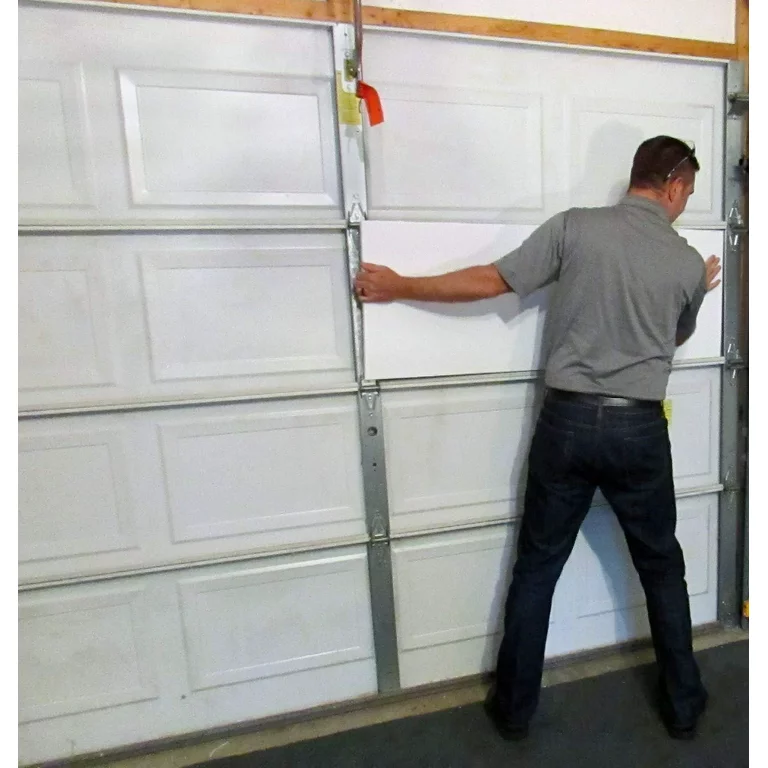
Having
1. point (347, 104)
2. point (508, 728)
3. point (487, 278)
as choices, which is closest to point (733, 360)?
point (487, 278)

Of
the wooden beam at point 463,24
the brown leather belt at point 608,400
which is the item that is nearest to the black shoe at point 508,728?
the brown leather belt at point 608,400

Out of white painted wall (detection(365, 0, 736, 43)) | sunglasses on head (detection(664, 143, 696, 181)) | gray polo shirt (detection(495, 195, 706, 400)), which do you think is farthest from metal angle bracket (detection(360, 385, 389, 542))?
white painted wall (detection(365, 0, 736, 43))

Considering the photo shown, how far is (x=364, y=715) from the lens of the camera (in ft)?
5.65

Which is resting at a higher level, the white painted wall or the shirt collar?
the white painted wall

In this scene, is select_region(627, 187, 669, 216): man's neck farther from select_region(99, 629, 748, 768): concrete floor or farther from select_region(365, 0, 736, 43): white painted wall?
select_region(99, 629, 748, 768): concrete floor

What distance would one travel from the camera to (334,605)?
169 centimetres

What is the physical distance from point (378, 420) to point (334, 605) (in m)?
0.61

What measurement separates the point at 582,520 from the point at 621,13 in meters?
1.58

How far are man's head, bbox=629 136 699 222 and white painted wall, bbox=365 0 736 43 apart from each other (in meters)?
0.50

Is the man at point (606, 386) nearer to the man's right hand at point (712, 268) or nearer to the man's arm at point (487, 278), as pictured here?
the man's arm at point (487, 278)

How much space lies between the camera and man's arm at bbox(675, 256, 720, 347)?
1532 millimetres

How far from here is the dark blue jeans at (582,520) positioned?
1.46m

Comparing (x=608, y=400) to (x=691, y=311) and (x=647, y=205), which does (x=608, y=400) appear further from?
(x=647, y=205)

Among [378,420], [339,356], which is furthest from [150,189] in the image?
[378,420]
